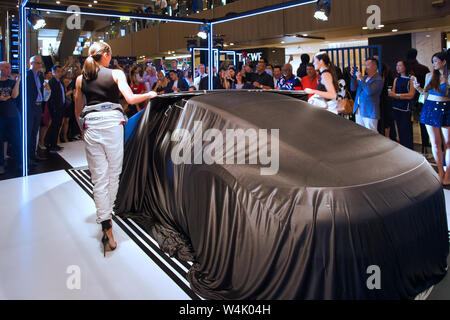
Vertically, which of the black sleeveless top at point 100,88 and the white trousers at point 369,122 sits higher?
the black sleeveless top at point 100,88

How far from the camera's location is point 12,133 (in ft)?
18.0

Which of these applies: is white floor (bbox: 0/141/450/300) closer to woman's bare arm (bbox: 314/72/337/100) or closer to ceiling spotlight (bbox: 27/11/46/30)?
woman's bare arm (bbox: 314/72/337/100)

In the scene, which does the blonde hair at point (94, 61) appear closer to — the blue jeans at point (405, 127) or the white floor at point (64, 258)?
the white floor at point (64, 258)

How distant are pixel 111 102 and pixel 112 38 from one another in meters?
19.8

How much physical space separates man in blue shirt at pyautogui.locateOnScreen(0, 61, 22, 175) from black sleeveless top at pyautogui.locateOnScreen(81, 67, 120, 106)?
2983 millimetres

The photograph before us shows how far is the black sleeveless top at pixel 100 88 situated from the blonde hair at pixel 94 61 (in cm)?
3

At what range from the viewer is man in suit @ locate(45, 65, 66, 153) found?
Answer: 6.81 metres

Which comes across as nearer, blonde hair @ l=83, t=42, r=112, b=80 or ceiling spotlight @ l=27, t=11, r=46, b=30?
blonde hair @ l=83, t=42, r=112, b=80

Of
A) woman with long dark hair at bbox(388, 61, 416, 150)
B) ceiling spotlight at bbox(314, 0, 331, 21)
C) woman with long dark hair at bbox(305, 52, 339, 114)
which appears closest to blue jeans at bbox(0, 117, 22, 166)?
woman with long dark hair at bbox(305, 52, 339, 114)

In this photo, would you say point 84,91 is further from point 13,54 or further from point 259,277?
point 13,54

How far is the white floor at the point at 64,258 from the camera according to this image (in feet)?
7.37

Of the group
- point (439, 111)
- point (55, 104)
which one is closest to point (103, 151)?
point (439, 111)

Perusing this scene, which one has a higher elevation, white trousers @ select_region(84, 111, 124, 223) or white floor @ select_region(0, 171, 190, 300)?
white trousers @ select_region(84, 111, 124, 223)

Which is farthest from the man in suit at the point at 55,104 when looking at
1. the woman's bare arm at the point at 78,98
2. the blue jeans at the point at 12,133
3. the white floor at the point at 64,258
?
the woman's bare arm at the point at 78,98
